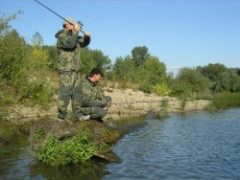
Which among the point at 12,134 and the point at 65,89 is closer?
the point at 65,89

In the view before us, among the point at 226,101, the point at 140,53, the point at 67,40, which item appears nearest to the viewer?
the point at 67,40

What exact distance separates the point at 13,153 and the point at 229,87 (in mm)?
55985

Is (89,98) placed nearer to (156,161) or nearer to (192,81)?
(156,161)

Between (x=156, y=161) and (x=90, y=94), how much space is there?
3175mm

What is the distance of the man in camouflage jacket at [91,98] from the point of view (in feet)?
37.1

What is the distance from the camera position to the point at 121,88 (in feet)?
145

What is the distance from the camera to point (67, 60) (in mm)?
10719

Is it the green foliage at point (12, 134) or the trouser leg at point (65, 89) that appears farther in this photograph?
the green foliage at point (12, 134)

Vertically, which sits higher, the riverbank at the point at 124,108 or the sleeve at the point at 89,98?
the sleeve at the point at 89,98

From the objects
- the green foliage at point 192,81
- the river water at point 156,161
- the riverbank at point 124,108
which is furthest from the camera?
the green foliage at point 192,81

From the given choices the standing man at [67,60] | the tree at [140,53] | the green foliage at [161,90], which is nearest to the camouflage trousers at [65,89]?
the standing man at [67,60]

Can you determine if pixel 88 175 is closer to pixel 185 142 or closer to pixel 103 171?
pixel 103 171

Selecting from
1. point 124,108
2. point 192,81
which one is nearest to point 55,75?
point 124,108

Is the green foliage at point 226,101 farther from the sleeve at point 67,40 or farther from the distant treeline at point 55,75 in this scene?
the sleeve at point 67,40
